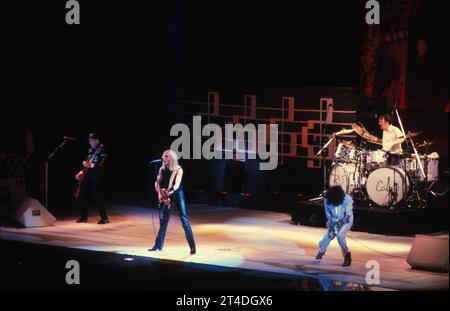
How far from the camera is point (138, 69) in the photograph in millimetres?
27297

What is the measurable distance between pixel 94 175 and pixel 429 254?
8542 millimetres

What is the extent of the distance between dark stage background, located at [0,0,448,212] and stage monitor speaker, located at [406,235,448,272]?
316 inches

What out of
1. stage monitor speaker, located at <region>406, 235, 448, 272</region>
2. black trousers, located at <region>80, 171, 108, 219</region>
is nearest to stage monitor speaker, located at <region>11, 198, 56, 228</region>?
black trousers, located at <region>80, 171, 108, 219</region>

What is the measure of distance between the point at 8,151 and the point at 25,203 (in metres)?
6.12

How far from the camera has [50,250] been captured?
17.9m

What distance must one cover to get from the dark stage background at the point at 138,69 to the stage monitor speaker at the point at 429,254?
8017mm

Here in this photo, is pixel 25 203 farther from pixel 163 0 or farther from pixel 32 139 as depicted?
pixel 163 0

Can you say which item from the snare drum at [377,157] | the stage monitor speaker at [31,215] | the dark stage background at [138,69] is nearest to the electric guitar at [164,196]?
the stage monitor speaker at [31,215]

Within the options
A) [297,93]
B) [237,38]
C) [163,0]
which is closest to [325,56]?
[297,93]

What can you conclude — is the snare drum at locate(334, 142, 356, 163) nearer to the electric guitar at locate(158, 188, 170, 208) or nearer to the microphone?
the microphone

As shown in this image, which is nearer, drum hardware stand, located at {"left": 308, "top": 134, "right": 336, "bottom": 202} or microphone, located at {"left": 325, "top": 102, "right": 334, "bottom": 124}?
drum hardware stand, located at {"left": 308, "top": 134, "right": 336, "bottom": 202}

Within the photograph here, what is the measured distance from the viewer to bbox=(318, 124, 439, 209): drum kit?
2062 centimetres

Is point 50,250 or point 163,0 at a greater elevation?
point 163,0

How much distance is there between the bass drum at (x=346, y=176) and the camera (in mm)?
21375
